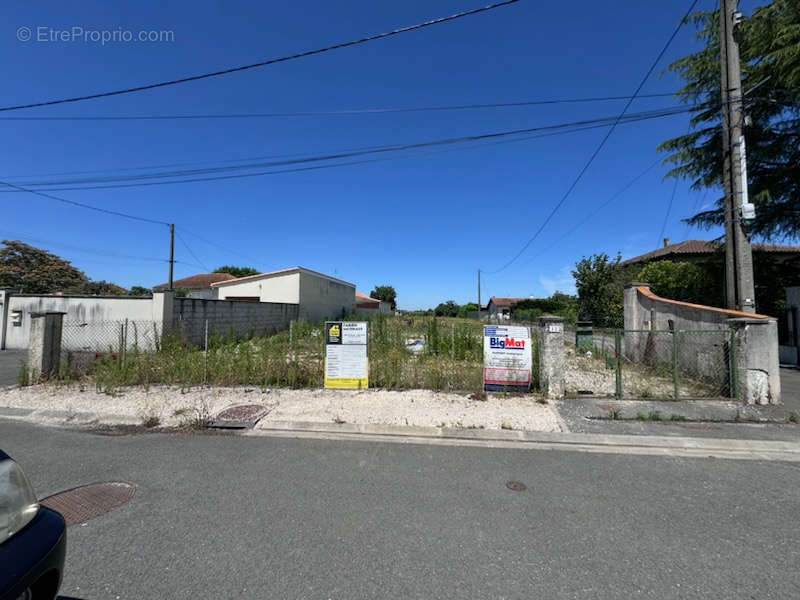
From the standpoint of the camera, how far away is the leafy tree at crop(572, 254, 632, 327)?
1886 centimetres

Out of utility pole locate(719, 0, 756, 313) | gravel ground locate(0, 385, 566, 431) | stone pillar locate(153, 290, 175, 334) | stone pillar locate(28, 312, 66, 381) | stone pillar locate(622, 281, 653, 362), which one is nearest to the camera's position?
gravel ground locate(0, 385, 566, 431)

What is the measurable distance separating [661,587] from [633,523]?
0.76 meters

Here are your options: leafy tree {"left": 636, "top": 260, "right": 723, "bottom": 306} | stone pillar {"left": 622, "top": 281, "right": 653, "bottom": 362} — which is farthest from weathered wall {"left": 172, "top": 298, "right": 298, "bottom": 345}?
leafy tree {"left": 636, "top": 260, "right": 723, "bottom": 306}

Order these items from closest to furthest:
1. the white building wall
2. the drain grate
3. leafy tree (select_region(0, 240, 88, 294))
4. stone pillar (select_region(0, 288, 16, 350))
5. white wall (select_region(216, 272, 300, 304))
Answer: the drain grate
stone pillar (select_region(0, 288, 16, 350))
white wall (select_region(216, 272, 300, 304))
the white building wall
leafy tree (select_region(0, 240, 88, 294))

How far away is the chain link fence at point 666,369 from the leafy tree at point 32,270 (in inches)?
1628

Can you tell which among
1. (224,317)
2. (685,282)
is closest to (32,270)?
(224,317)

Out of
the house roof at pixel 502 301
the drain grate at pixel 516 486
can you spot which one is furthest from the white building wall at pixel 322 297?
the house roof at pixel 502 301

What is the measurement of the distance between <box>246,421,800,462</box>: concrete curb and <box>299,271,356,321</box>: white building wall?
746 inches

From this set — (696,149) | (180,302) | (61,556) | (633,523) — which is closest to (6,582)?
(61,556)

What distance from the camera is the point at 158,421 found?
223 inches

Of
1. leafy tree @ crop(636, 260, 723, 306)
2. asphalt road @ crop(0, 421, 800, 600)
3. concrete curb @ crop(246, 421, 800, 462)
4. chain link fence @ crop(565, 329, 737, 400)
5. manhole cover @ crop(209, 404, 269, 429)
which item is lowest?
asphalt road @ crop(0, 421, 800, 600)

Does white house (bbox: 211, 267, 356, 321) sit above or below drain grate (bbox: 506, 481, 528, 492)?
above

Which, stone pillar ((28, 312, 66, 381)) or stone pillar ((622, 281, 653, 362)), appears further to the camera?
stone pillar ((622, 281, 653, 362))

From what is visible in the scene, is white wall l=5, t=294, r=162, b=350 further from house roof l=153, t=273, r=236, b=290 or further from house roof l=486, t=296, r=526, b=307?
house roof l=486, t=296, r=526, b=307
